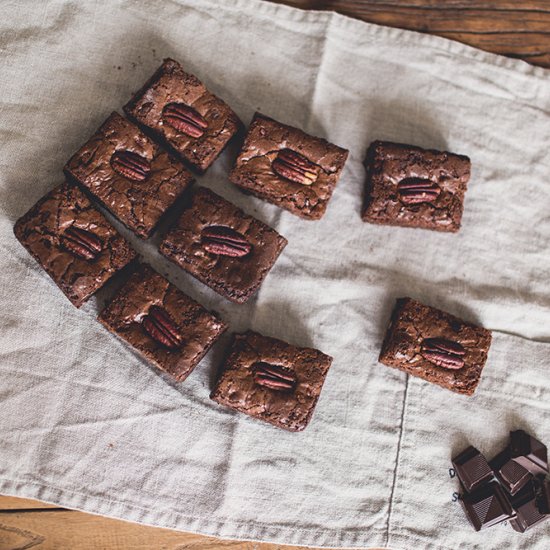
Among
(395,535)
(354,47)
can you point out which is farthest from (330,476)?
(354,47)

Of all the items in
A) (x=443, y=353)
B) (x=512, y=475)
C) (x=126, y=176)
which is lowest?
(x=512, y=475)

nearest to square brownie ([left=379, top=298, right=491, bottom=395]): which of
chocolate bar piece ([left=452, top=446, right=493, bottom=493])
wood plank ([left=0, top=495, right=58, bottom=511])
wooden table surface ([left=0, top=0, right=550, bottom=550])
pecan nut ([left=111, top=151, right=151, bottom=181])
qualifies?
chocolate bar piece ([left=452, top=446, right=493, bottom=493])

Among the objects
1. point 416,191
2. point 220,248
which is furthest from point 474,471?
point 220,248

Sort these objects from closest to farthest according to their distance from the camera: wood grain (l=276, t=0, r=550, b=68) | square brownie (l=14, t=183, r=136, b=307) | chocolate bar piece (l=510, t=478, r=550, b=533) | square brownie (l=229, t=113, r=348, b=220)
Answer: square brownie (l=14, t=183, r=136, b=307) < square brownie (l=229, t=113, r=348, b=220) < chocolate bar piece (l=510, t=478, r=550, b=533) < wood grain (l=276, t=0, r=550, b=68)

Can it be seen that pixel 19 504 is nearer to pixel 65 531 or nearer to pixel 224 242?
pixel 65 531

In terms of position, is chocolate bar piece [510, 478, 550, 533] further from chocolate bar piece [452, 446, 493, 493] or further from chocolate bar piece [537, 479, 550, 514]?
chocolate bar piece [452, 446, 493, 493]

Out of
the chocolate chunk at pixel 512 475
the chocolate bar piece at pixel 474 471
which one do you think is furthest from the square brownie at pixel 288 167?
the chocolate chunk at pixel 512 475
